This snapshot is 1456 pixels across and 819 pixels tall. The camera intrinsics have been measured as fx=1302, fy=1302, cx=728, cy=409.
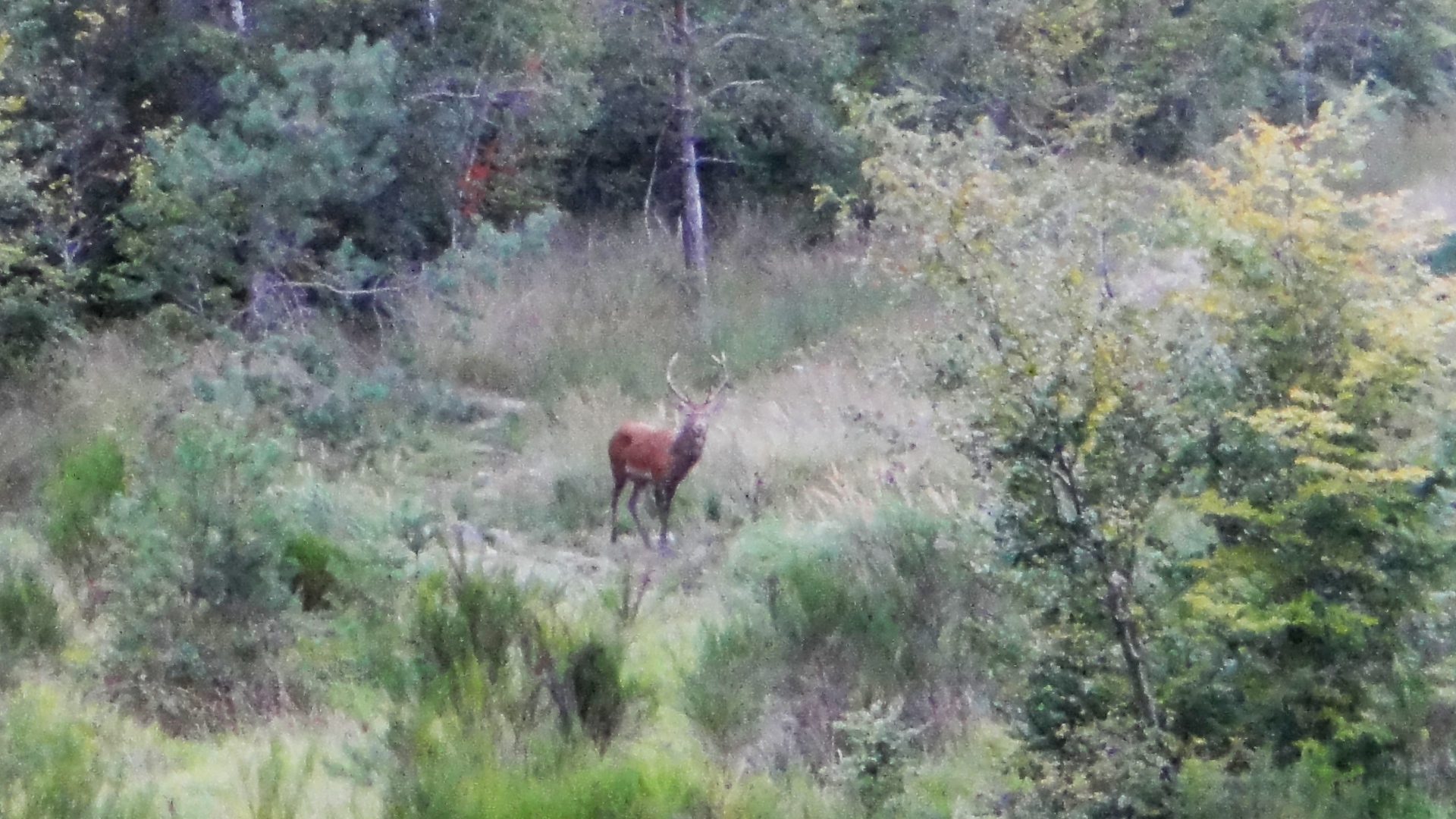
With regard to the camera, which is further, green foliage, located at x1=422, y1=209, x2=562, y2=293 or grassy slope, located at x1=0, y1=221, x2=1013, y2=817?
green foliage, located at x1=422, y1=209, x2=562, y2=293

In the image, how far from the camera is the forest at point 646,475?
3465mm

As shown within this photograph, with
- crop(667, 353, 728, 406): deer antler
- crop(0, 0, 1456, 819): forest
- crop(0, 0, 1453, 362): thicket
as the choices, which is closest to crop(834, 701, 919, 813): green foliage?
crop(0, 0, 1456, 819): forest

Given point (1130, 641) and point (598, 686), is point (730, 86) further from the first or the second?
point (1130, 641)

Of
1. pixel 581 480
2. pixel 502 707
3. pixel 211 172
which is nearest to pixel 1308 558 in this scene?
pixel 502 707

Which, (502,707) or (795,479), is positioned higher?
(502,707)

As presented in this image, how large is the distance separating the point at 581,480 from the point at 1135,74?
9643 mm

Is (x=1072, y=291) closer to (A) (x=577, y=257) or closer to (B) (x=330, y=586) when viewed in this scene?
(B) (x=330, y=586)

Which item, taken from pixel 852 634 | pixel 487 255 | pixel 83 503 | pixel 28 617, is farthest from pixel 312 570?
pixel 487 255

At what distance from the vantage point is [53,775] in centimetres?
321

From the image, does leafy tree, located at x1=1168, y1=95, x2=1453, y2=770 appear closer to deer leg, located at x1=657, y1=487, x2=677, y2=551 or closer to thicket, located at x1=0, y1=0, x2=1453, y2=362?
deer leg, located at x1=657, y1=487, x2=677, y2=551

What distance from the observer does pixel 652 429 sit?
307 inches

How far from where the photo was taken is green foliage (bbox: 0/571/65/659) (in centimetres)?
511

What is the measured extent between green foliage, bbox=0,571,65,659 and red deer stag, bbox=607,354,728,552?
3.20 m

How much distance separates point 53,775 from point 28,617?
2270 mm
